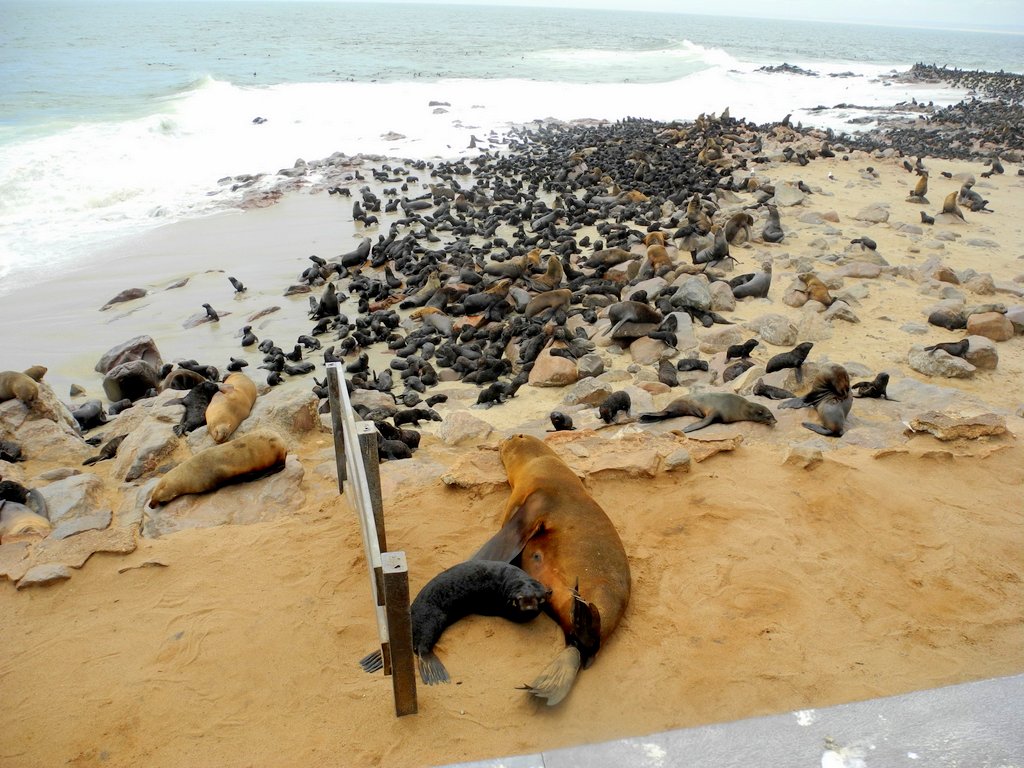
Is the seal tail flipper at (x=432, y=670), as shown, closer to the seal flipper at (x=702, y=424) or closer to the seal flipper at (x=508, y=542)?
the seal flipper at (x=508, y=542)

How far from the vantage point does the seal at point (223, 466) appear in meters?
5.27

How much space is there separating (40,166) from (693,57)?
→ 52.8m

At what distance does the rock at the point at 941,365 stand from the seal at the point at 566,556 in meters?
4.74

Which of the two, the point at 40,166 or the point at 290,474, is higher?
the point at 40,166

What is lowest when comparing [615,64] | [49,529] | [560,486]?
[49,529]

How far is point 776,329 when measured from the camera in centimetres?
848

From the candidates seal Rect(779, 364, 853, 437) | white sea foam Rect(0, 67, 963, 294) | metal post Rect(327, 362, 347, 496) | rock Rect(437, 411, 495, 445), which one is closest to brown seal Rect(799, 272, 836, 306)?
seal Rect(779, 364, 853, 437)

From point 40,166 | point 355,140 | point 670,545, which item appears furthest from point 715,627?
point 355,140

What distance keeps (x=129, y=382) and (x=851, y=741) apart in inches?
338

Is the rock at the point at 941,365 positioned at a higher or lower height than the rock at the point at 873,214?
lower

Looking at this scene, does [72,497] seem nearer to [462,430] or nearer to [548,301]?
[462,430]

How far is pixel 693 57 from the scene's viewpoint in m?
Result: 57.8

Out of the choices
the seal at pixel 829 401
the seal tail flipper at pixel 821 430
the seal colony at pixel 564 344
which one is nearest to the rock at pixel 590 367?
the seal colony at pixel 564 344

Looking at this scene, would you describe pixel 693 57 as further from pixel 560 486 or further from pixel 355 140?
pixel 560 486
